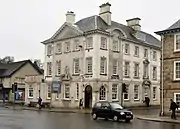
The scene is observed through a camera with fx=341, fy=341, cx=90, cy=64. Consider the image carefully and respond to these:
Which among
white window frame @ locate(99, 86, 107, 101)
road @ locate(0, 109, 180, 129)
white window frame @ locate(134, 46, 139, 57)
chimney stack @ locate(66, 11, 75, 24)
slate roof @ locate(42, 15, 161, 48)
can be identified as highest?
chimney stack @ locate(66, 11, 75, 24)

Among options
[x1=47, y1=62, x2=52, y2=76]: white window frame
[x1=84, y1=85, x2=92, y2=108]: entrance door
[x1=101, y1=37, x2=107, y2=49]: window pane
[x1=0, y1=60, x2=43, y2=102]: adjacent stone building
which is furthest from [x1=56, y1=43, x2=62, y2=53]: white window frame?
[x1=0, y1=60, x2=43, y2=102]: adjacent stone building

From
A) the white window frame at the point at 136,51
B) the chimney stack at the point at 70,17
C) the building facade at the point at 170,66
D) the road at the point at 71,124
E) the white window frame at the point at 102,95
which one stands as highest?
the chimney stack at the point at 70,17

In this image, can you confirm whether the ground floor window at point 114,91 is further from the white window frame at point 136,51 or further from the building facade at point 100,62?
the white window frame at point 136,51

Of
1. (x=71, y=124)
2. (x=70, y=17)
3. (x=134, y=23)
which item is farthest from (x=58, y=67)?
(x=71, y=124)

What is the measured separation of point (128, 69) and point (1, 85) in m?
28.6

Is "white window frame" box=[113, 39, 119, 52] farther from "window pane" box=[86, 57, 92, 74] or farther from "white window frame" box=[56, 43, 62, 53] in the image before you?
"white window frame" box=[56, 43, 62, 53]

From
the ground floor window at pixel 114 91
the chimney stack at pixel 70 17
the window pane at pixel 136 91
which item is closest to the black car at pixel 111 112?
the ground floor window at pixel 114 91

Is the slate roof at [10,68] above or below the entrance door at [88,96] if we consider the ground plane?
above

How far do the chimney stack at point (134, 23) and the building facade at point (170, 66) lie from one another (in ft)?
71.5

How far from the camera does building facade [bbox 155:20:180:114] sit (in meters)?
32.0

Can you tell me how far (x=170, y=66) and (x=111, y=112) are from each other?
9184 millimetres

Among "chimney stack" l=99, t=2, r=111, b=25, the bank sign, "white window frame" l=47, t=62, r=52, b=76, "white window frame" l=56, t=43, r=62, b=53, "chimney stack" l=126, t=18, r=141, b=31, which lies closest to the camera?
"chimney stack" l=99, t=2, r=111, b=25

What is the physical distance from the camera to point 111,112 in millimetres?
26641

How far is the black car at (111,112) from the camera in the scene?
2611 cm
